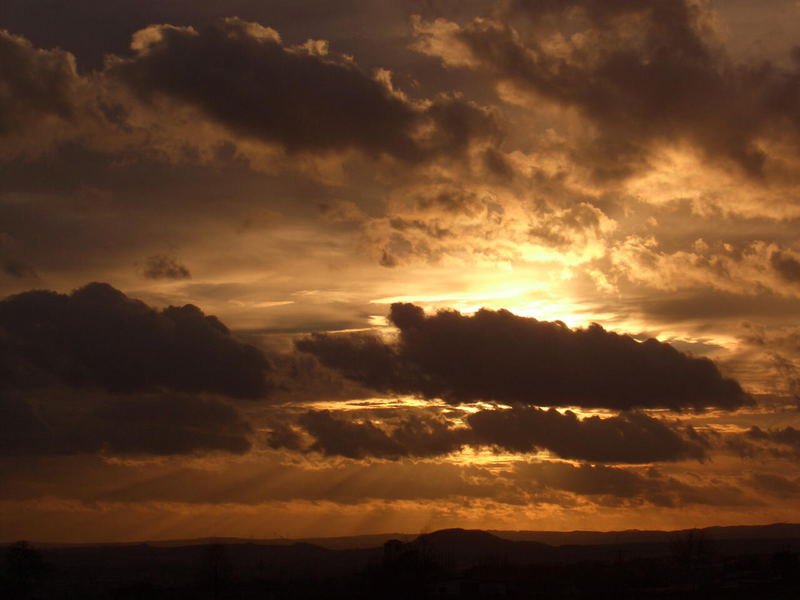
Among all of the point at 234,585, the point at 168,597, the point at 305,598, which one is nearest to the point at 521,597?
the point at 305,598

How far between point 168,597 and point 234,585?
120 ft

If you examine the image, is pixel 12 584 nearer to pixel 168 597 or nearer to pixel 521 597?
pixel 168 597

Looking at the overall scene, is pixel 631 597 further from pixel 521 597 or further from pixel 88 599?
pixel 88 599

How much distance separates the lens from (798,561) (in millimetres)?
152625

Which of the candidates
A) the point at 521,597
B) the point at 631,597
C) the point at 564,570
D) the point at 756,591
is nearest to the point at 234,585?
the point at 564,570

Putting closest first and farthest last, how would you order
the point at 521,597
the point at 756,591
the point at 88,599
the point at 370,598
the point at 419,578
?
the point at 756,591 < the point at 521,597 < the point at 370,598 < the point at 419,578 < the point at 88,599

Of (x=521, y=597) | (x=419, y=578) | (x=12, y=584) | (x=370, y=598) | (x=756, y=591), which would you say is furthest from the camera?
(x=12, y=584)

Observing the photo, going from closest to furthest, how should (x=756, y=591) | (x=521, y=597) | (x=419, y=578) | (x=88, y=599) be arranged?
1. (x=756, y=591)
2. (x=521, y=597)
3. (x=419, y=578)
4. (x=88, y=599)

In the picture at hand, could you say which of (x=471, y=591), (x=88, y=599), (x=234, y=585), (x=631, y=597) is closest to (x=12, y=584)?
(x=88, y=599)

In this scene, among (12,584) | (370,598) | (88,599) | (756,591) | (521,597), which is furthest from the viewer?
(12,584)

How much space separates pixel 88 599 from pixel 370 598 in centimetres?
6176

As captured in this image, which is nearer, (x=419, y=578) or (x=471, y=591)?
(x=471, y=591)

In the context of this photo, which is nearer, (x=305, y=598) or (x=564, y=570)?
(x=305, y=598)

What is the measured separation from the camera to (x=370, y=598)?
457ft
